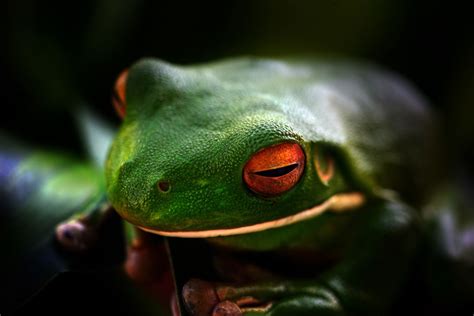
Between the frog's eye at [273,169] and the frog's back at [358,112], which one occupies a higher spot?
the frog's back at [358,112]

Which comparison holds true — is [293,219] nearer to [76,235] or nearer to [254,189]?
[254,189]

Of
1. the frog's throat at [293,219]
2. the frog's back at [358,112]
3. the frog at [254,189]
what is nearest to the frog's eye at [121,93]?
the frog at [254,189]

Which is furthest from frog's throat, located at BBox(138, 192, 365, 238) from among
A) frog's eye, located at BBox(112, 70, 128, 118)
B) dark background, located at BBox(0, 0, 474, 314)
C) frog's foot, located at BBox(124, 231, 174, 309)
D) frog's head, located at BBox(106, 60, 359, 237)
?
dark background, located at BBox(0, 0, 474, 314)

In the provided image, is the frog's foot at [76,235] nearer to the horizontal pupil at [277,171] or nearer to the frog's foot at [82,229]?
the frog's foot at [82,229]

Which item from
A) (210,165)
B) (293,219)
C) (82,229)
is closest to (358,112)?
(293,219)

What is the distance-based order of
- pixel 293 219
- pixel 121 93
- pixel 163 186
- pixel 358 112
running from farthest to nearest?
1. pixel 358 112
2. pixel 121 93
3. pixel 293 219
4. pixel 163 186

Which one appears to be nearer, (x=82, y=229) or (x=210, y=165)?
(x=210, y=165)

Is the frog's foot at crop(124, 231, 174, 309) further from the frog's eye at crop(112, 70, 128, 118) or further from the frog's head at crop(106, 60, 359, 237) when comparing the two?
the frog's eye at crop(112, 70, 128, 118)

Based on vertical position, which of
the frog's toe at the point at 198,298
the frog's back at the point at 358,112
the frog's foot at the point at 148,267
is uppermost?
the frog's back at the point at 358,112
